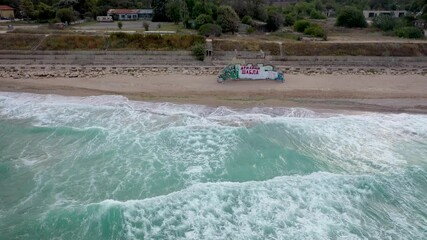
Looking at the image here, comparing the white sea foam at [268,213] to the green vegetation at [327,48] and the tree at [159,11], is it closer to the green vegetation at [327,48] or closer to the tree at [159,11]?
the green vegetation at [327,48]

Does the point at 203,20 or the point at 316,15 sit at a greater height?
the point at 316,15

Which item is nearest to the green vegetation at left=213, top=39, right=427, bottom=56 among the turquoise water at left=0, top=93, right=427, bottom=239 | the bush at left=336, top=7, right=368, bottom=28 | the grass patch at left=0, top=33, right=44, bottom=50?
the turquoise water at left=0, top=93, right=427, bottom=239

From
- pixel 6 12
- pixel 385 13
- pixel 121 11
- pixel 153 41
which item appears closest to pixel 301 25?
pixel 153 41

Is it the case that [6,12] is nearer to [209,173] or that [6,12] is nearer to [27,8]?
[27,8]

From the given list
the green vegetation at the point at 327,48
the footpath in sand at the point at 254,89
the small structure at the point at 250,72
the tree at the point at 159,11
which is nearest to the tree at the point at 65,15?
the tree at the point at 159,11

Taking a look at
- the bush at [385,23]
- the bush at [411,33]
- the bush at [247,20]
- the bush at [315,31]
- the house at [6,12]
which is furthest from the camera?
the house at [6,12]
